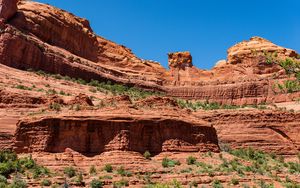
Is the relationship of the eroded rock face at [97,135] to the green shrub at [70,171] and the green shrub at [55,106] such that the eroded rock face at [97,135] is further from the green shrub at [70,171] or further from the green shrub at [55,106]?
the green shrub at [55,106]

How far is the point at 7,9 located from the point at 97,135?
119 feet

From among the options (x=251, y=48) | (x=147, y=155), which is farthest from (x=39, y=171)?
(x=251, y=48)

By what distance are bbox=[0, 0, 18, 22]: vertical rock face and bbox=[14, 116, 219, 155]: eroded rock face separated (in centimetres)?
3144

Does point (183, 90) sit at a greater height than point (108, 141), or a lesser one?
greater

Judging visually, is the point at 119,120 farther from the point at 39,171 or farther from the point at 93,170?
the point at 39,171

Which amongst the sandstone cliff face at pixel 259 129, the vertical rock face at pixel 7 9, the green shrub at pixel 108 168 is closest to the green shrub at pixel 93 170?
the green shrub at pixel 108 168

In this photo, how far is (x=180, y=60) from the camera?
91.2 meters

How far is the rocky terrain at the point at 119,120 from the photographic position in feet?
103

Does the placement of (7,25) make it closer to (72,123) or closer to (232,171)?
(72,123)

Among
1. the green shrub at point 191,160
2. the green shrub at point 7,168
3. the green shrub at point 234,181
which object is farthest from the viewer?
the green shrub at point 191,160

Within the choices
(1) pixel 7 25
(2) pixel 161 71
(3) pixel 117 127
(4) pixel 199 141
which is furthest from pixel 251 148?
(2) pixel 161 71

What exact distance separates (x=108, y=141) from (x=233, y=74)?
54543 mm

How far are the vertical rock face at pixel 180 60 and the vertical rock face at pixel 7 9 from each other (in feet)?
112

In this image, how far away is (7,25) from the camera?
60.4 meters
